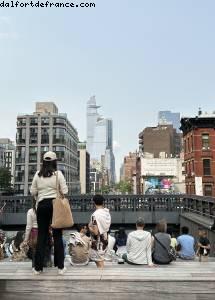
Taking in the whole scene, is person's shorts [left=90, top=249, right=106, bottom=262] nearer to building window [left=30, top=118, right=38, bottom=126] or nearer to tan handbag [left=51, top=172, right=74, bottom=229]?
tan handbag [left=51, top=172, right=74, bottom=229]

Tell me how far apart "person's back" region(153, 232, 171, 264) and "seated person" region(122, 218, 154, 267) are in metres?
0.27

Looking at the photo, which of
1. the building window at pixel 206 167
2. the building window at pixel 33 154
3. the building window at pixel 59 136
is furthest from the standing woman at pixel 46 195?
the building window at pixel 59 136

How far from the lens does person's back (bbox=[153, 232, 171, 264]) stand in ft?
26.0

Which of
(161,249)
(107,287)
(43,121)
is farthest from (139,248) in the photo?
(43,121)

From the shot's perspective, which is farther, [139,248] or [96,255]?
[139,248]

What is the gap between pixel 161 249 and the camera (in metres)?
8.17

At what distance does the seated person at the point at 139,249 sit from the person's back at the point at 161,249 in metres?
0.27

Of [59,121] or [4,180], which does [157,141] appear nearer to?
[59,121]

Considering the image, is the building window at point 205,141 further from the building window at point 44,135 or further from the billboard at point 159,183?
the building window at point 44,135

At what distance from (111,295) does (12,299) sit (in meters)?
1.48

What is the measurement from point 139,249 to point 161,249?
1.82 feet

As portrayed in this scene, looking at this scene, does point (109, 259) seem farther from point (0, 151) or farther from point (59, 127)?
point (0, 151)

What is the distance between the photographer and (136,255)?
7812mm

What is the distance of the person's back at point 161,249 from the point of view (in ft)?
26.0
